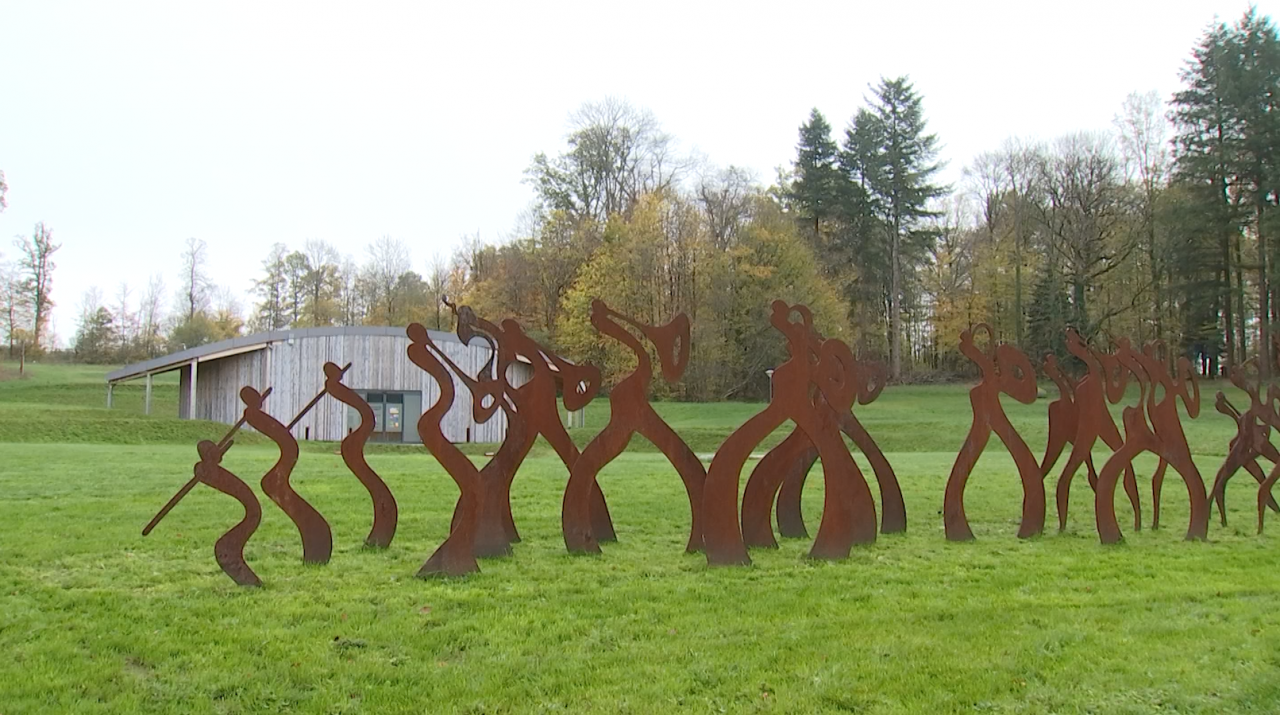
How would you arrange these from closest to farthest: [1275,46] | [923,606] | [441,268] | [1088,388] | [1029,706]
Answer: [1029,706] → [923,606] → [1088,388] → [1275,46] → [441,268]

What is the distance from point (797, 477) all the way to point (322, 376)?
17.9 m

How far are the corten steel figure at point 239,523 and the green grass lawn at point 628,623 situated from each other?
0.15 metres

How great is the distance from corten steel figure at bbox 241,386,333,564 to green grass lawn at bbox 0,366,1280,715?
0.58 feet

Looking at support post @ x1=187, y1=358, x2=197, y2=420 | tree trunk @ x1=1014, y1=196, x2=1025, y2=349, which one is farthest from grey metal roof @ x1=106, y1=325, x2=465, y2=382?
tree trunk @ x1=1014, y1=196, x2=1025, y2=349

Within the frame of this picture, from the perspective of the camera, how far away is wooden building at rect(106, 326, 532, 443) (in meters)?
24.3

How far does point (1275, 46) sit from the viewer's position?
113 feet

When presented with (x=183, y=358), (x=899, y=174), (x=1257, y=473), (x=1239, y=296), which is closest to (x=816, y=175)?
(x=899, y=174)

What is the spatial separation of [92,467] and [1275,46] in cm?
4200

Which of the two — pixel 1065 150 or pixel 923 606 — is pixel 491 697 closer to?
pixel 923 606

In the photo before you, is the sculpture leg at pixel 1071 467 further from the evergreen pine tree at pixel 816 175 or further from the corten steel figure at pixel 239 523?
the evergreen pine tree at pixel 816 175

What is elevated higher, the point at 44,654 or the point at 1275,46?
the point at 1275,46

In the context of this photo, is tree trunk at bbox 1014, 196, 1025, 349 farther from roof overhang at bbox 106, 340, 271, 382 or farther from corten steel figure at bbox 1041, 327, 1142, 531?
corten steel figure at bbox 1041, 327, 1142, 531

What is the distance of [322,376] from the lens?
2323 cm

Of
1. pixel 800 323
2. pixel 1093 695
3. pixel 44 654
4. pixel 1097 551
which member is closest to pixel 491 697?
pixel 44 654
